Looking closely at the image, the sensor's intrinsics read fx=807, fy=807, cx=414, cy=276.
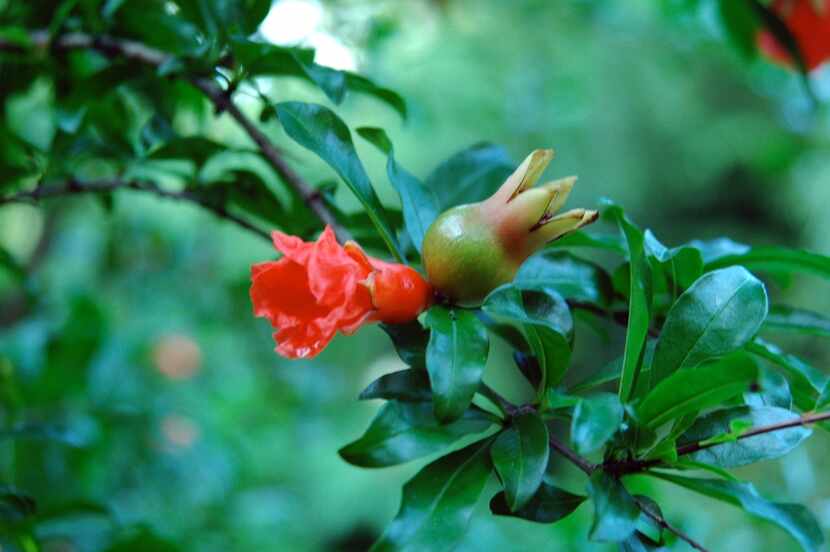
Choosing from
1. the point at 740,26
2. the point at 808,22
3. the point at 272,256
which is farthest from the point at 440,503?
the point at 272,256

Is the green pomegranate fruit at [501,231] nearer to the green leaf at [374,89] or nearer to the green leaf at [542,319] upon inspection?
the green leaf at [542,319]

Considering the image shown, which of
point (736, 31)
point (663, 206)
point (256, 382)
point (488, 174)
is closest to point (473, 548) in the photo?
point (488, 174)

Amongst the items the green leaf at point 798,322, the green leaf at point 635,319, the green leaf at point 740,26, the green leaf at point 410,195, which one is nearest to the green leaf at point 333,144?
the green leaf at point 410,195

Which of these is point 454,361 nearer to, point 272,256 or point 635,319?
point 635,319

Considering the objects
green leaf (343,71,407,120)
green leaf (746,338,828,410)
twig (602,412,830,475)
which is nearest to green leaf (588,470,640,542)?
twig (602,412,830,475)

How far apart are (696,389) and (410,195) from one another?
Answer: 0.62 ft

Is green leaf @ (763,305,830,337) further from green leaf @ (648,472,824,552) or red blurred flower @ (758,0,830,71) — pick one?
red blurred flower @ (758,0,830,71)

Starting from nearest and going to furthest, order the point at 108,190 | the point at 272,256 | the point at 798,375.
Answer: the point at 798,375, the point at 108,190, the point at 272,256

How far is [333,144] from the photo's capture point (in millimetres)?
412

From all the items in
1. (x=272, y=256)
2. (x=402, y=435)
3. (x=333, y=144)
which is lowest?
(x=272, y=256)

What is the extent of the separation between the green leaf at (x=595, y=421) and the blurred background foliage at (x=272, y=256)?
29 cm

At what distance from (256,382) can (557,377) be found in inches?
77.8

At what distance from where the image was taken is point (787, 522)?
0.35 meters

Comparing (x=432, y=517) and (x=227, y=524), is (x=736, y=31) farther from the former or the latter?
(x=227, y=524)
